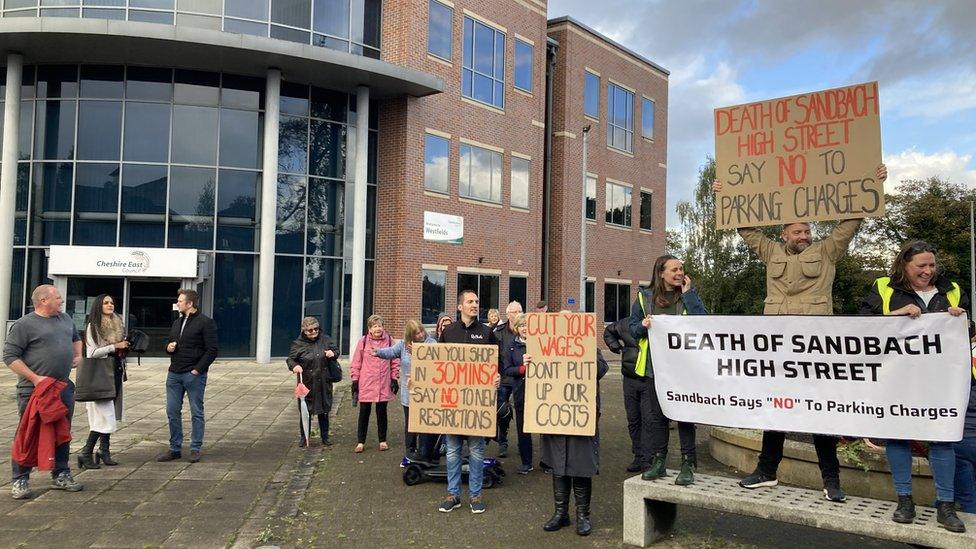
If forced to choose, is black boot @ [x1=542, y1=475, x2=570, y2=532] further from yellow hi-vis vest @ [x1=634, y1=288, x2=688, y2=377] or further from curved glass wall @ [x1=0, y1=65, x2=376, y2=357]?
curved glass wall @ [x1=0, y1=65, x2=376, y2=357]

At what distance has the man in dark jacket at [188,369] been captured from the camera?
27.6 feet

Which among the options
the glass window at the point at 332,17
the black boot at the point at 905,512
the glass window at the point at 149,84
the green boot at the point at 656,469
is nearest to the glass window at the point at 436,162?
the glass window at the point at 332,17

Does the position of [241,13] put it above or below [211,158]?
above

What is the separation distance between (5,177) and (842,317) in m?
21.5

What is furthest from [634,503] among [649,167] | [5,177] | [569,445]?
[649,167]

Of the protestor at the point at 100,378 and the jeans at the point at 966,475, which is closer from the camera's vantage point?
the jeans at the point at 966,475

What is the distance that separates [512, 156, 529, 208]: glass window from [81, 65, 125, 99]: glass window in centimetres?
1283

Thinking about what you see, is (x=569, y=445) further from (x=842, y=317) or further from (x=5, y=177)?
(x=5, y=177)

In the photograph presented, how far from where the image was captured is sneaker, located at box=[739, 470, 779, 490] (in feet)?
17.7

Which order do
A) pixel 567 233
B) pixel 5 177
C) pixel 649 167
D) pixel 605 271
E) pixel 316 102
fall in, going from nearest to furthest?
pixel 5 177
pixel 316 102
pixel 567 233
pixel 605 271
pixel 649 167

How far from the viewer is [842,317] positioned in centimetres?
500

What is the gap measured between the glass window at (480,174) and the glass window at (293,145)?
17.0ft

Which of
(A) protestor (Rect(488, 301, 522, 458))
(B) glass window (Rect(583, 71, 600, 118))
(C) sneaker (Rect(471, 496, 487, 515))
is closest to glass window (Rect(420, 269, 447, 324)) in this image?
(B) glass window (Rect(583, 71, 600, 118))

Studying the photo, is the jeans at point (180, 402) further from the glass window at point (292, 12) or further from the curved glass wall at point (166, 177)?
the glass window at point (292, 12)
